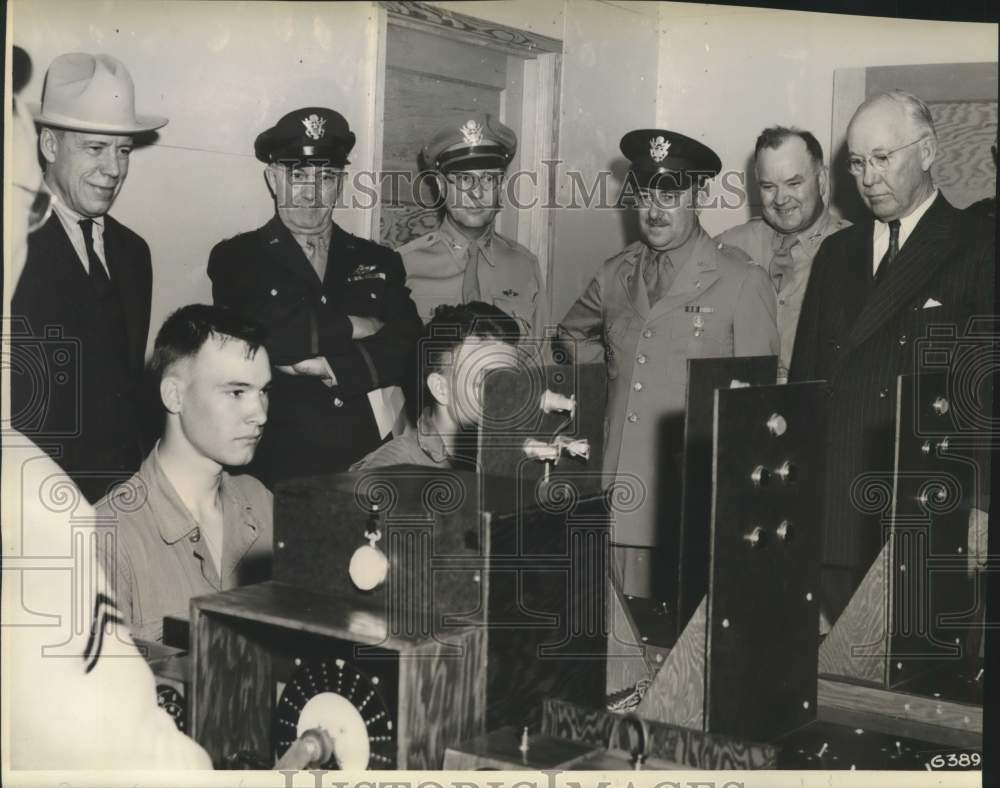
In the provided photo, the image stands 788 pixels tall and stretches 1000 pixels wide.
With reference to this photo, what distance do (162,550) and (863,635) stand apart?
1.52 m

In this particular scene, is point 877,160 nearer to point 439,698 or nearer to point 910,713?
point 910,713

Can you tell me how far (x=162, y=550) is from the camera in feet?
8.79

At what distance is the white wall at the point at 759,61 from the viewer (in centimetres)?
343

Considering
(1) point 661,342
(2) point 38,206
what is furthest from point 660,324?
(2) point 38,206

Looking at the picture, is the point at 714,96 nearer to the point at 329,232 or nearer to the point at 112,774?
the point at 329,232

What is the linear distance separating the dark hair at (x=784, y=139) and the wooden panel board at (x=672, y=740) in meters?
1.92

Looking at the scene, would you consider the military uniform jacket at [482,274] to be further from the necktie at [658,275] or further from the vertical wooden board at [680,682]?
the vertical wooden board at [680,682]

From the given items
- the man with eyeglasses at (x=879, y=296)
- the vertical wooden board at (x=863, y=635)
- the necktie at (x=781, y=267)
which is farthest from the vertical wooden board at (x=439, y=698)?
the necktie at (x=781, y=267)

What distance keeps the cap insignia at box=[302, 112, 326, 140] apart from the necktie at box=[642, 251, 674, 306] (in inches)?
39.0

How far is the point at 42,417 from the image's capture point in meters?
2.78

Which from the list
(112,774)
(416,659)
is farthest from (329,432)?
(416,659)

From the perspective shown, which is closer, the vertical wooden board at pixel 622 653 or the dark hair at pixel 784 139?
the vertical wooden board at pixel 622 653

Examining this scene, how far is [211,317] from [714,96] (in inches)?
64.8

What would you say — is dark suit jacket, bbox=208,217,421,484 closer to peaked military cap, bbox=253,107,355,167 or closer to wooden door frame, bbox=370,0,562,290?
peaked military cap, bbox=253,107,355,167
